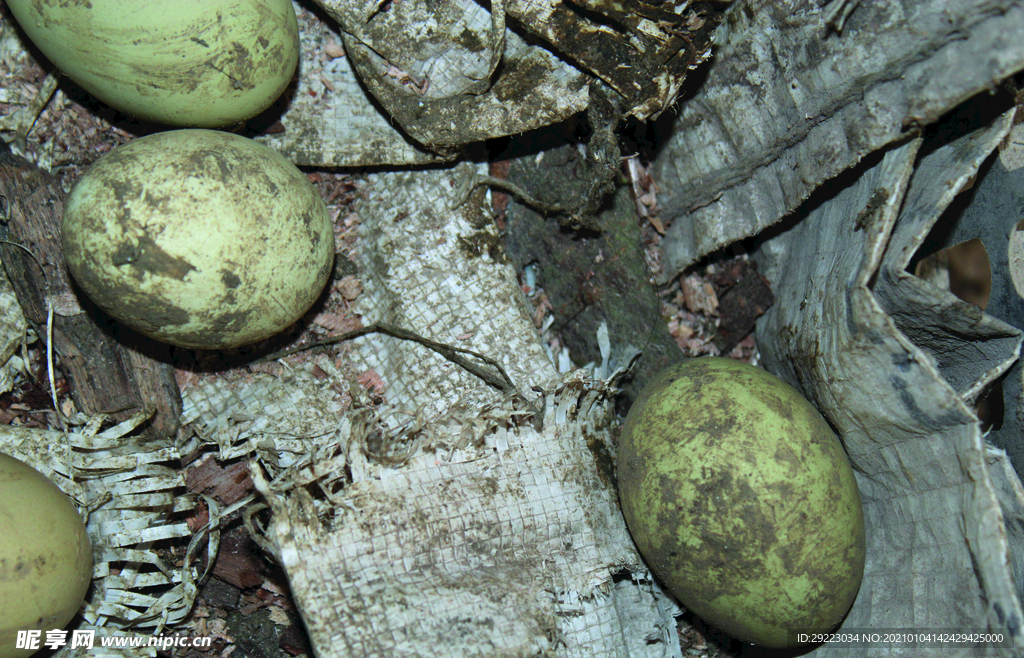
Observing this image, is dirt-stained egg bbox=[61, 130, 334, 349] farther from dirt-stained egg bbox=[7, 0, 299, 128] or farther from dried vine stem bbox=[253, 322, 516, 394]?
dried vine stem bbox=[253, 322, 516, 394]

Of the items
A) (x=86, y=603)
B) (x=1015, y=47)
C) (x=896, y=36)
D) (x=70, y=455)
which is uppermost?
(x=896, y=36)

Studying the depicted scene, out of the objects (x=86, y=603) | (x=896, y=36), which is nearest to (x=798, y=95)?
(x=896, y=36)

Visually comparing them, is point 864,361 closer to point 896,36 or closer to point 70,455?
point 896,36

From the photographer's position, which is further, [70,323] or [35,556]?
[70,323]

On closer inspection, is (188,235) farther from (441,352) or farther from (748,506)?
(748,506)

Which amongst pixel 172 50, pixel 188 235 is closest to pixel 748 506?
pixel 188 235

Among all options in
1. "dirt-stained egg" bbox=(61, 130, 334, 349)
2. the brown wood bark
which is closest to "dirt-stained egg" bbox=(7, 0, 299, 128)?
"dirt-stained egg" bbox=(61, 130, 334, 349)
